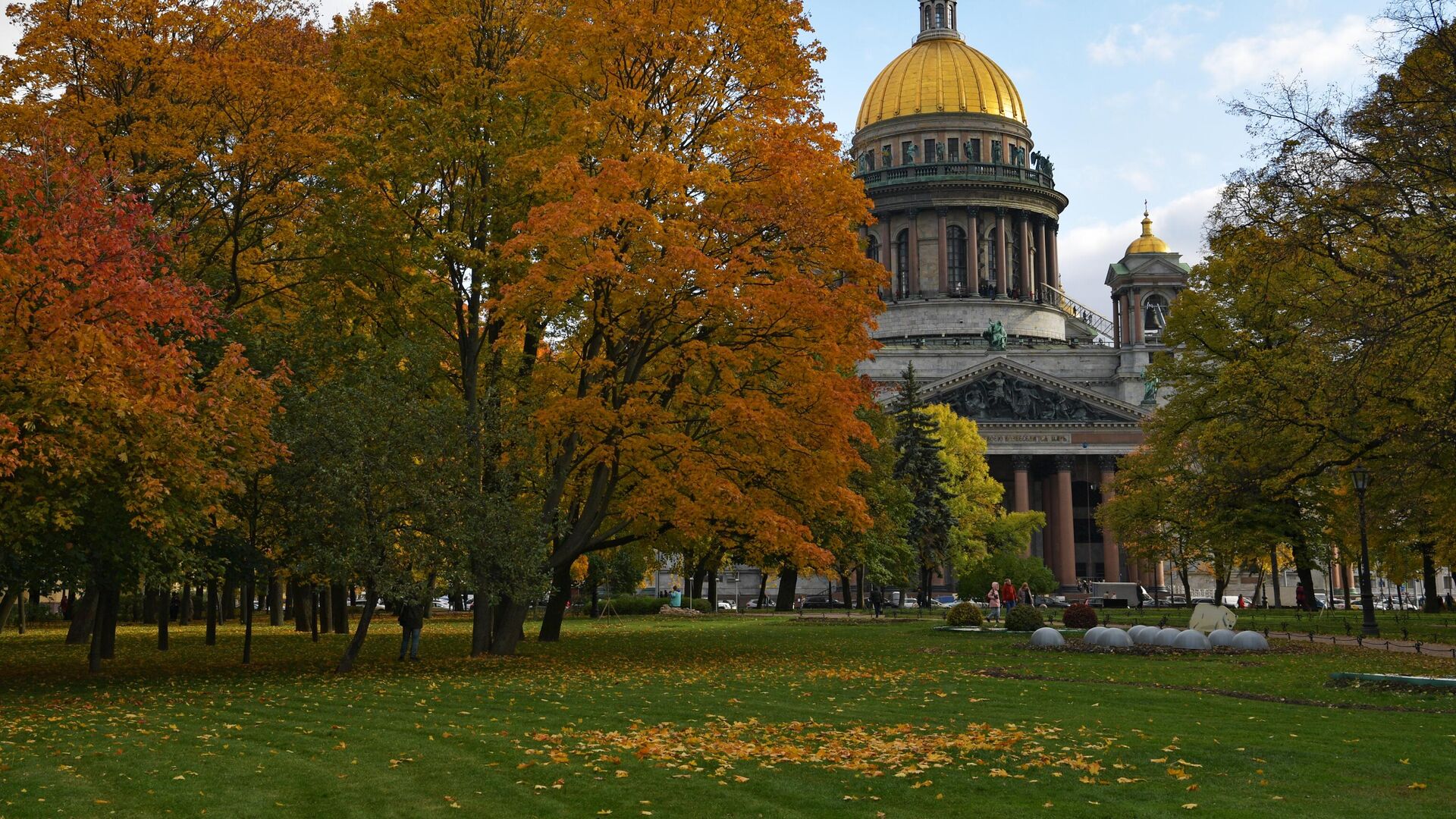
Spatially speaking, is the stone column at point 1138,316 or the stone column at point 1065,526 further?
the stone column at point 1138,316

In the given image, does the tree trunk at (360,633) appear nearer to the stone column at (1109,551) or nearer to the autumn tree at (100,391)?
the autumn tree at (100,391)

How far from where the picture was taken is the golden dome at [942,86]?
379 feet

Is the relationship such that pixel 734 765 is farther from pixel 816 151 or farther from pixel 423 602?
pixel 816 151

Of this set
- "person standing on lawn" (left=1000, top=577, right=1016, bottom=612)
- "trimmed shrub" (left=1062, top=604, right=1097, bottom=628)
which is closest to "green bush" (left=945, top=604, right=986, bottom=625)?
"trimmed shrub" (left=1062, top=604, right=1097, bottom=628)

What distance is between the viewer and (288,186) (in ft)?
95.8

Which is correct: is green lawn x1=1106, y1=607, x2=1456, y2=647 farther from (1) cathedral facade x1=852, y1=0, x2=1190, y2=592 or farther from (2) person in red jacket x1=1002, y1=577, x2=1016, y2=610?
(1) cathedral facade x1=852, y1=0, x2=1190, y2=592

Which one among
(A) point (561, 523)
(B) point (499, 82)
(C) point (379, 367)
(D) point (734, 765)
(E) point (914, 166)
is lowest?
(D) point (734, 765)

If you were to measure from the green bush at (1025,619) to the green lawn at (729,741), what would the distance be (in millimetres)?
10699

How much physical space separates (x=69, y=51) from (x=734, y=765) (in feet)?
72.8

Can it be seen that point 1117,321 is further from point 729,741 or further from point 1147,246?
point 729,741

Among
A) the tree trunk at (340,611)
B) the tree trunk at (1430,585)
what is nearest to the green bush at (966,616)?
the tree trunk at (1430,585)

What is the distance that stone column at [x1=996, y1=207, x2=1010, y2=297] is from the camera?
4449 inches

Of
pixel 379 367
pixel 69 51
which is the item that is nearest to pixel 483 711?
pixel 379 367

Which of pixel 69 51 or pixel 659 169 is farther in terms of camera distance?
pixel 69 51
